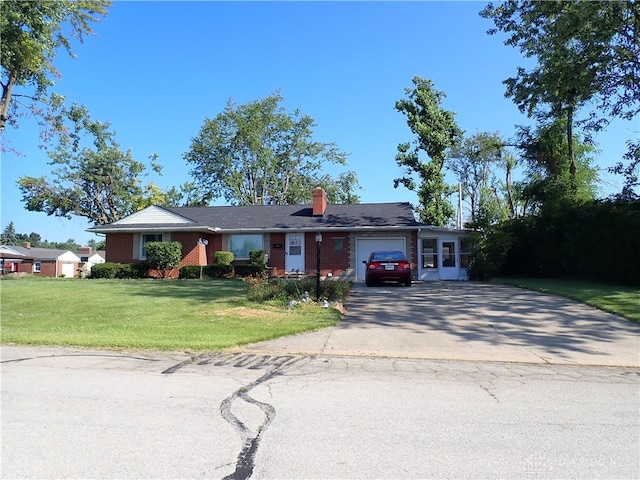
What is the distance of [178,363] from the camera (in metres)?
6.80

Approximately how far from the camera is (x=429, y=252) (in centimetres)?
2492

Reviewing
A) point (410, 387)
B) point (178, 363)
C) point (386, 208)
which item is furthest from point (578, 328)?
point (386, 208)

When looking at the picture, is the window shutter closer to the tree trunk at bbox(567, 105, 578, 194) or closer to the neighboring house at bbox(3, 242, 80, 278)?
the tree trunk at bbox(567, 105, 578, 194)

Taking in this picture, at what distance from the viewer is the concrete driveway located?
25.1 ft

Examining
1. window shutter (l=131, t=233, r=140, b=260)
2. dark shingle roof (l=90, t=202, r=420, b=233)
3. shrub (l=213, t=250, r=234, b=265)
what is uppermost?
dark shingle roof (l=90, t=202, r=420, b=233)

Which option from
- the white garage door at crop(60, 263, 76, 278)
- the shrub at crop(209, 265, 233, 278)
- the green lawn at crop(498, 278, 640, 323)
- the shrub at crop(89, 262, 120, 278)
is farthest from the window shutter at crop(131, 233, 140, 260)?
the white garage door at crop(60, 263, 76, 278)

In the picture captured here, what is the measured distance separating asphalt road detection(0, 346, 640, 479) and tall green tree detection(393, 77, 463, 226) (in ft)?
91.7

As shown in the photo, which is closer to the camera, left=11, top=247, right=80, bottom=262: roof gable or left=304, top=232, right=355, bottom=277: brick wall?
left=304, top=232, right=355, bottom=277: brick wall

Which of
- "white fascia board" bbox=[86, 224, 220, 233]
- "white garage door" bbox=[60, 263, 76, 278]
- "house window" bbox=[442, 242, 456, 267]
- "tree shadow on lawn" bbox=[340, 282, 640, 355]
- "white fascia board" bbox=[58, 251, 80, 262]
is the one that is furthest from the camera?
"white fascia board" bbox=[58, 251, 80, 262]

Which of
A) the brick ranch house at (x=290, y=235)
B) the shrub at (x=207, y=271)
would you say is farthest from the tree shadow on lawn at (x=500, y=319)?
the shrub at (x=207, y=271)

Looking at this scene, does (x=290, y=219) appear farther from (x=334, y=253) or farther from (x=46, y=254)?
(x=46, y=254)

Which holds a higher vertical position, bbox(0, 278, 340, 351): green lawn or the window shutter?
the window shutter

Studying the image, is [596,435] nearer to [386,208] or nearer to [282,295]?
[282,295]

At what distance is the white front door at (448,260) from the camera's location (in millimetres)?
24594
